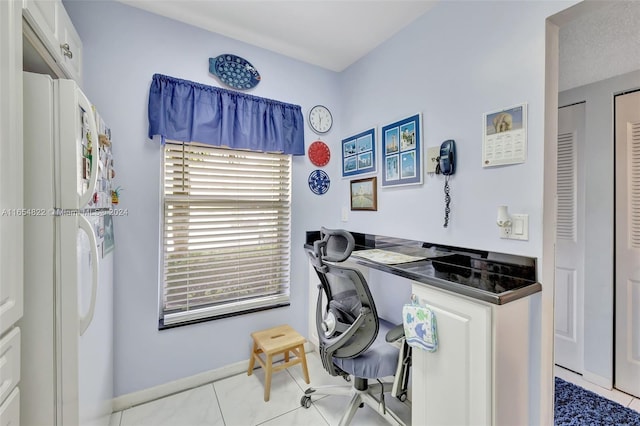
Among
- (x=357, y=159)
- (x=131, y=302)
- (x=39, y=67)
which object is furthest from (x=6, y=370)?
(x=357, y=159)

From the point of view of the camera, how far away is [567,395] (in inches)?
72.3

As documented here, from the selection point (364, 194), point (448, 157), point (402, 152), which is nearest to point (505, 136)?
point (448, 157)

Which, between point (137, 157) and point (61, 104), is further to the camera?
point (137, 157)

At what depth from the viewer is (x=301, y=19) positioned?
188 cm

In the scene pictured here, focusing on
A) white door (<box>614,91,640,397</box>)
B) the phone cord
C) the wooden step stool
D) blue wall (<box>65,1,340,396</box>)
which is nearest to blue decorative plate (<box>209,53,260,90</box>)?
blue wall (<box>65,1,340,396</box>)

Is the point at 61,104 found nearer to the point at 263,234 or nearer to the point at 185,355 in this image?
the point at 263,234

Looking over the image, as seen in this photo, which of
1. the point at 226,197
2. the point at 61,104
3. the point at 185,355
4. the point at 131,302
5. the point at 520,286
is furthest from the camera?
the point at 226,197

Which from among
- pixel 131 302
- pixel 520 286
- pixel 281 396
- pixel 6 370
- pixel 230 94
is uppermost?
pixel 230 94

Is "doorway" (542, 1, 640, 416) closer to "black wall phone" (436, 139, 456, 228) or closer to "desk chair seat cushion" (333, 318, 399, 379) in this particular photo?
"black wall phone" (436, 139, 456, 228)

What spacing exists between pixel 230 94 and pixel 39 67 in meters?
1.03

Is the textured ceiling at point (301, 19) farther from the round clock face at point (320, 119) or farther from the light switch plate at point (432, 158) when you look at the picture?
the light switch plate at point (432, 158)

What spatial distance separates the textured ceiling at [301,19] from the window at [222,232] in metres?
0.86

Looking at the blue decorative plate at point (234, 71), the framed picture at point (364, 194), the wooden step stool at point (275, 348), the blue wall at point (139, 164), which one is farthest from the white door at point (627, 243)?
the blue wall at point (139, 164)

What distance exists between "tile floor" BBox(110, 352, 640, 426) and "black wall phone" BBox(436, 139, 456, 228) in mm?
1302
